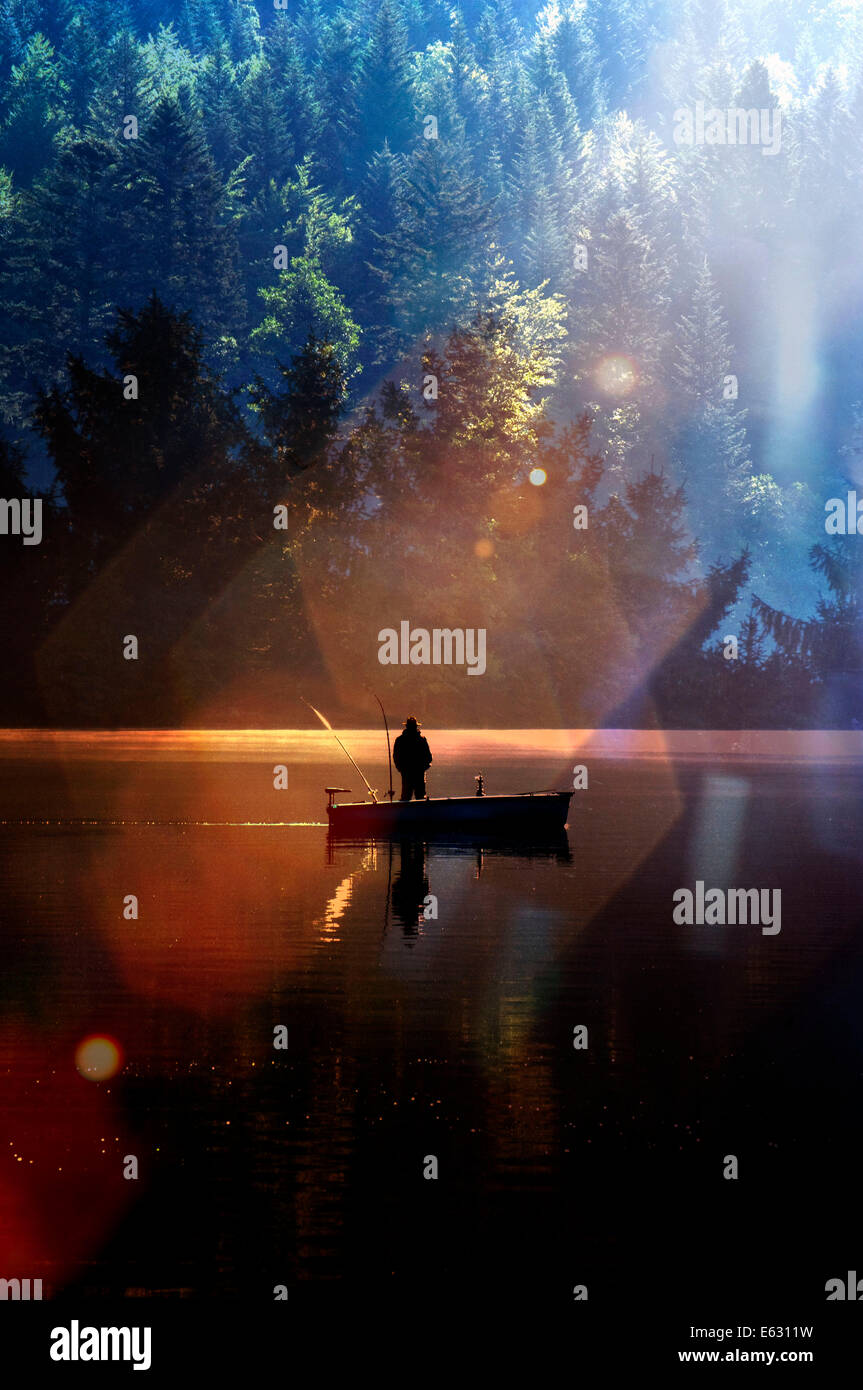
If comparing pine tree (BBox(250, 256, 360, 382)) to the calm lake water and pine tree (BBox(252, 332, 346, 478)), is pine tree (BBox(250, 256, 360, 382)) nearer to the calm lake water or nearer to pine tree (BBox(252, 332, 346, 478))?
pine tree (BBox(252, 332, 346, 478))

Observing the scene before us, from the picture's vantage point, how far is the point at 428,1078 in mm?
13992

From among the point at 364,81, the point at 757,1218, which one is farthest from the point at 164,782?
the point at 364,81

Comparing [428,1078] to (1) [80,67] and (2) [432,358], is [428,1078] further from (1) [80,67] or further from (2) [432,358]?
(1) [80,67]

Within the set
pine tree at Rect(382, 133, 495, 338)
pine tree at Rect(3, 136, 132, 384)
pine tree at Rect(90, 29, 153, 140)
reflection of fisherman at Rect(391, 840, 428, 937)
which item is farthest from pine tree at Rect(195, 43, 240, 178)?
reflection of fisherman at Rect(391, 840, 428, 937)

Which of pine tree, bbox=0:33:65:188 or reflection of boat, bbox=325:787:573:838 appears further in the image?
pine tree, bbox=0:33:65:188

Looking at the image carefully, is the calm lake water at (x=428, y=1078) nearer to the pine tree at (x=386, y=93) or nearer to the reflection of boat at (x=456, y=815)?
the reflection of boat at (x=456, y=815)

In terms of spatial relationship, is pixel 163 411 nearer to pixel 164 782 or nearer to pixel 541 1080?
pixel 164 782

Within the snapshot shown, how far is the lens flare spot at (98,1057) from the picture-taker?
14.1 meters

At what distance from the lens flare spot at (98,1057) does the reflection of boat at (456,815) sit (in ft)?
59.2

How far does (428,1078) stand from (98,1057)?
9.58 ft

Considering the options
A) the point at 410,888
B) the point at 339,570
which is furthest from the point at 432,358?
the point at 410,888

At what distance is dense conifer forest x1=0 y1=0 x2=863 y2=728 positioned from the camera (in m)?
84.4

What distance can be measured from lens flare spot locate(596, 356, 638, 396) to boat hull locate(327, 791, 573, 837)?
86878mm

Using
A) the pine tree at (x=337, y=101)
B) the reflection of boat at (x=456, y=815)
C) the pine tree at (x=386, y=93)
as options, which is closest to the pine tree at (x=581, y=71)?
the pine tree at (x=386, y=93)
